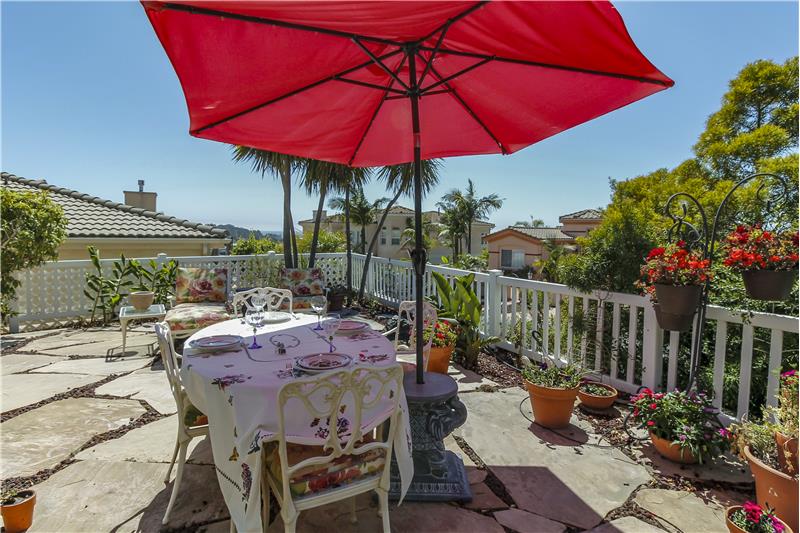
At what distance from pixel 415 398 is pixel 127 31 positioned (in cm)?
415

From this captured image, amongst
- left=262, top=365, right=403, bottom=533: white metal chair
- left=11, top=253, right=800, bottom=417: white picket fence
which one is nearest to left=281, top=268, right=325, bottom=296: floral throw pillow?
left=11, top=253, right=800, bottom=417: white picket fence

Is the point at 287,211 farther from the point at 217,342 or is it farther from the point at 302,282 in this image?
the point at 217,342

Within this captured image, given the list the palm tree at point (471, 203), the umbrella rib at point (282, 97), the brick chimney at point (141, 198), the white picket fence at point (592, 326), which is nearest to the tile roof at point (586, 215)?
the palm tree at point (471, 203)

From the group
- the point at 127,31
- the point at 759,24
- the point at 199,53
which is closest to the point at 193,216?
the point at 127,31

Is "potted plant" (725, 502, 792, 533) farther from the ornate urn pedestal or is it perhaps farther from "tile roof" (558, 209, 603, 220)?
"tile roof" (558, 209, 603, 220)

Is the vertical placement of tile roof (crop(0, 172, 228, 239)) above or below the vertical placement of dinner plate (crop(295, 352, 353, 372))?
above

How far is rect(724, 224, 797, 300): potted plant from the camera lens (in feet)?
6.78

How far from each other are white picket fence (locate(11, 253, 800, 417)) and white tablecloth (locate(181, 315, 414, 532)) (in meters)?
2.21

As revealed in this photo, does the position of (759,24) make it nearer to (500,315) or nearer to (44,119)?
(500,315)

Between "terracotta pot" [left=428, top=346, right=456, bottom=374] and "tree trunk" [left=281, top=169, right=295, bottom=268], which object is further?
"tree trunk" [left=281, top=169, right=295, bottom=268]

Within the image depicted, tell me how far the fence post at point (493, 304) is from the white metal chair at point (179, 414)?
130 inches

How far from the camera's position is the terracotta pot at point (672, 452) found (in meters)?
2.37

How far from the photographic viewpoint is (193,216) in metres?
10.2

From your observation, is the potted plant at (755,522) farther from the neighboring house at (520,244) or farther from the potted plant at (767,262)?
the neighboring house at (520,244)
